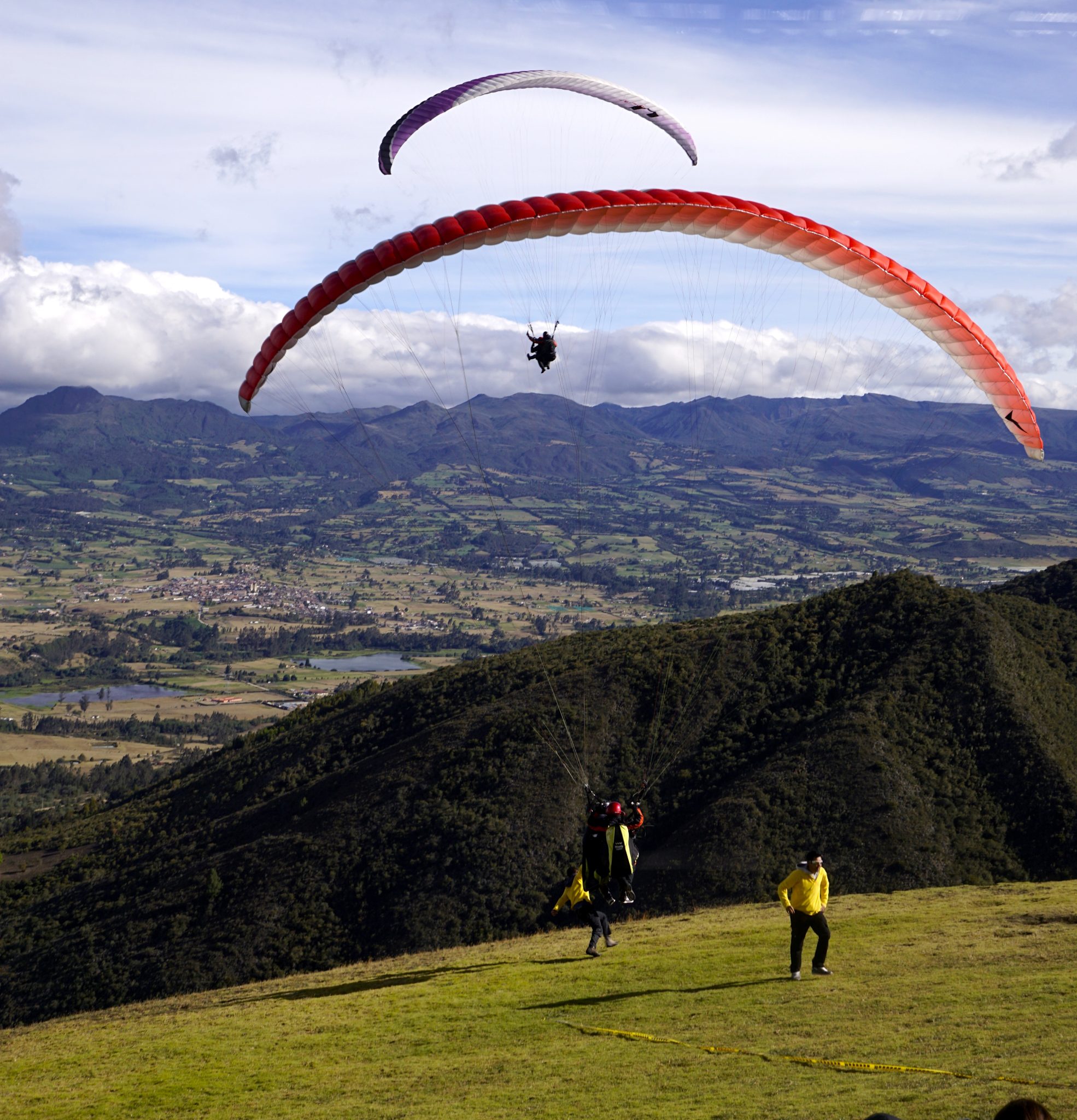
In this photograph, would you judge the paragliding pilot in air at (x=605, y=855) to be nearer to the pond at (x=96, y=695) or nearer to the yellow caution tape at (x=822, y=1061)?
the yellow caution tape at (x=822, y=1061)

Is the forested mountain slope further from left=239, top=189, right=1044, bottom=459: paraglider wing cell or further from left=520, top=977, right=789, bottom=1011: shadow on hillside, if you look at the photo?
left=239, top=189, right=1044, bottom=459: paraglider wing cell

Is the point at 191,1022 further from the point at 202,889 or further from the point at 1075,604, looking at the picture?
the point at 1075,604

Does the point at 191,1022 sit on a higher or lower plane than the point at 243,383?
lower

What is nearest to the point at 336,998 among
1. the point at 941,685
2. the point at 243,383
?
the point at 243,383

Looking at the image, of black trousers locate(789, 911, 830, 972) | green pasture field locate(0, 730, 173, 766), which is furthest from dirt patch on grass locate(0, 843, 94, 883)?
green pasture field locate(0, 730, 173, 766)

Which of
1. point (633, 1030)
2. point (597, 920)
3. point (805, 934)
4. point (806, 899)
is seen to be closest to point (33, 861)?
point (597, 920)
